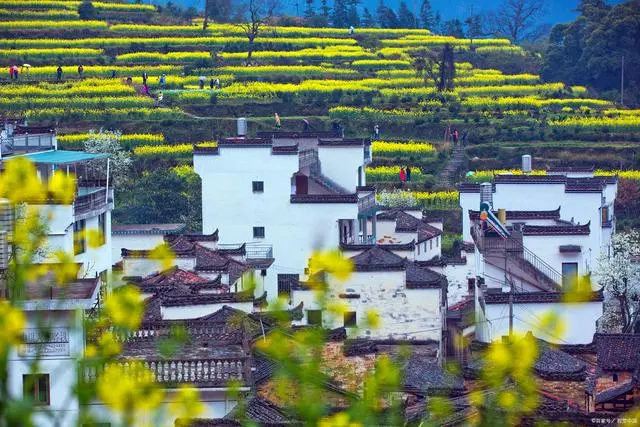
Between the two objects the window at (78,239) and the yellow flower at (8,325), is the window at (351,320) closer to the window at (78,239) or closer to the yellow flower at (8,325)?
the window at (78,239)

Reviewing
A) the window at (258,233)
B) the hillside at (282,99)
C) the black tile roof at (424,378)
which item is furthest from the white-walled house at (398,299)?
the hillside at (282,99)

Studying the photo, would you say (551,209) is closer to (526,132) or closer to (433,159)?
(433,159)

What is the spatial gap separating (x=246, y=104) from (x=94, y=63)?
1028cm

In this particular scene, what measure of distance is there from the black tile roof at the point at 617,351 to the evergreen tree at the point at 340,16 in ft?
238

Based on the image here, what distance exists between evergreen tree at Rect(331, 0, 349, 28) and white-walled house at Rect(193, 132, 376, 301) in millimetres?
57779

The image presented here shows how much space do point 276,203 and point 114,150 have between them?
693 inches

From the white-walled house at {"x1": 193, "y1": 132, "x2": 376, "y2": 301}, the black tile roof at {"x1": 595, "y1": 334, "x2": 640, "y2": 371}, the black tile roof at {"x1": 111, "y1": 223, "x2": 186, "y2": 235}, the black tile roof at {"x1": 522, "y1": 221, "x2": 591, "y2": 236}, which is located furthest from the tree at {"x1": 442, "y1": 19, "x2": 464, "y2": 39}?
the black tile roof at {"x1": 595, "y1": 334, "x2": 640, "y2": 371}

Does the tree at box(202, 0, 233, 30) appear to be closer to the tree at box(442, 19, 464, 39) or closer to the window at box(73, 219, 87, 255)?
the tree at box(442, 19, 464, 39)

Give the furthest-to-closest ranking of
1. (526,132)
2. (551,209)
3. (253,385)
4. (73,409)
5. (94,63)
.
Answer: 1. (94,63)
2. (526,132)
3. (551,209)
4. (253,385)
5. (73,409)

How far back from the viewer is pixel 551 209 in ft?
129

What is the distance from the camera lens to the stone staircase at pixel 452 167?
2259 inches

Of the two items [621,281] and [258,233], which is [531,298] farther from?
[258,233]

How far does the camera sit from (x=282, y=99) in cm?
6800

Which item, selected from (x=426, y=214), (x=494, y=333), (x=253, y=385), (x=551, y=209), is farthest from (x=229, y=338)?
(x=426, y=214)
